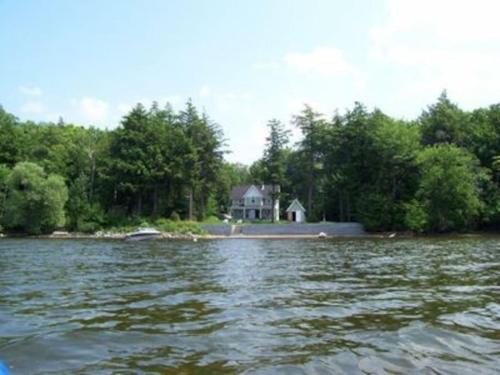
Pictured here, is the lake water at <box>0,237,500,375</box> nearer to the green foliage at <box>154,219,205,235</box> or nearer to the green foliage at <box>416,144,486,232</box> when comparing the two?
the green foliage at <box>416,144,486,232</box>

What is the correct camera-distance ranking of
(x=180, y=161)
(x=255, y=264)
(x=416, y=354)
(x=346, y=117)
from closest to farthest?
(x=416, y=354)
(x=255, y=264)
(x=180, y=161)
(x=346, y=117)

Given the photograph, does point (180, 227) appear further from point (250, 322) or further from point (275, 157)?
point (250, 322)

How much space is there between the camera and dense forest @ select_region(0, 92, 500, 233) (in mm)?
64938

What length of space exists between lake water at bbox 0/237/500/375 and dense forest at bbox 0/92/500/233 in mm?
46049

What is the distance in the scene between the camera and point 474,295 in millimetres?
15336

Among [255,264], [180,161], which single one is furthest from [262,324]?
[180,161]

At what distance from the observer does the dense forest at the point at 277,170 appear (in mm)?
64938

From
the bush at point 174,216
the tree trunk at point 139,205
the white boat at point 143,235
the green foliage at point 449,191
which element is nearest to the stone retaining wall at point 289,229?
the bush at point 174,216

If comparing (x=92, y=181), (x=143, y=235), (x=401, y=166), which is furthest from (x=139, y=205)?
(x=401, y=166)

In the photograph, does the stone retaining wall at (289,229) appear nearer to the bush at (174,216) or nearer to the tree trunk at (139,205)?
the bush at (174,216)

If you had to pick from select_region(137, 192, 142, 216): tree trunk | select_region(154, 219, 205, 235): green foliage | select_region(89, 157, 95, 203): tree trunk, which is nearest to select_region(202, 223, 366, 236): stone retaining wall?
select_region(154, 219, 205, 235): green foliage

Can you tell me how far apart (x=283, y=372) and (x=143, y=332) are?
3.73 meters

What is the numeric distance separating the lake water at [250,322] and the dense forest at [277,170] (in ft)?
151

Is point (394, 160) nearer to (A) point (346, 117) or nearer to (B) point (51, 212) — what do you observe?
(A) point (346, 117)
